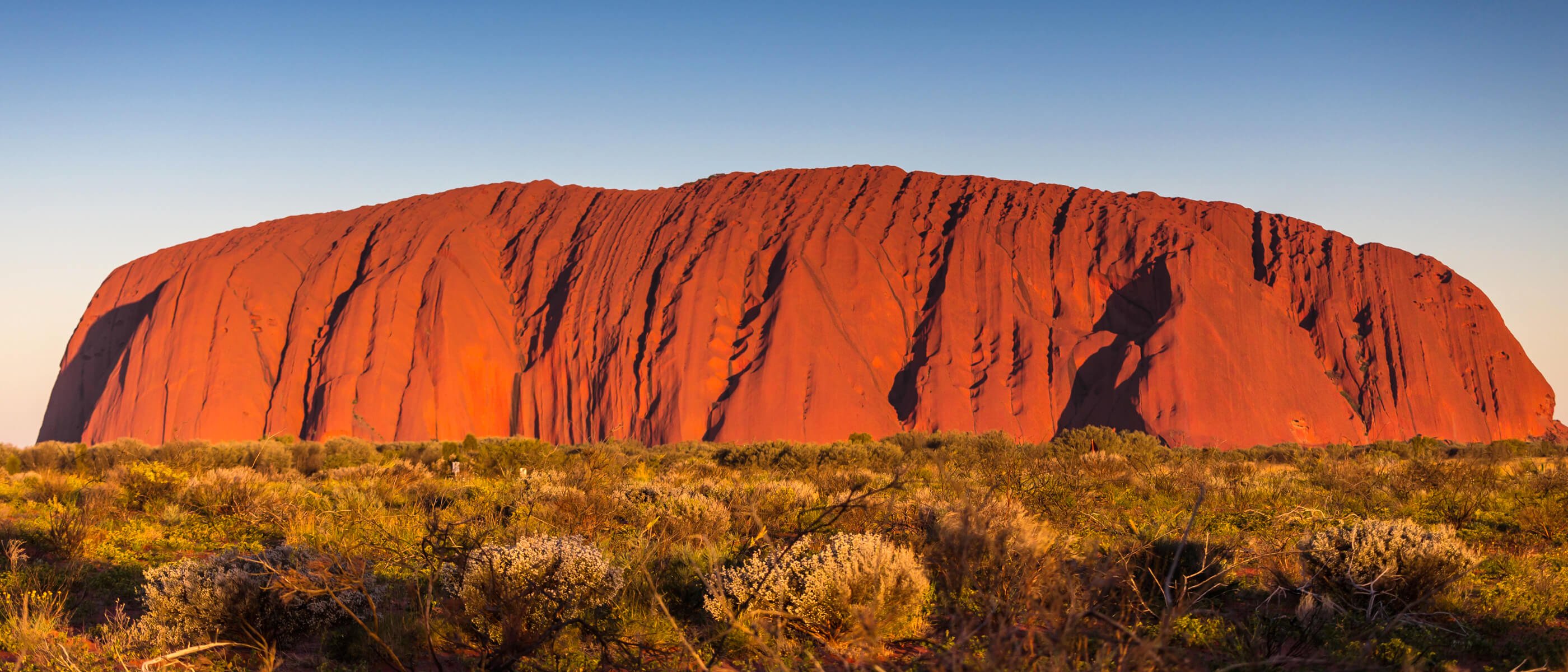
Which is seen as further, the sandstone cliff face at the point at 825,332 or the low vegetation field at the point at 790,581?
the sandstone cliff face at the point at 825,332

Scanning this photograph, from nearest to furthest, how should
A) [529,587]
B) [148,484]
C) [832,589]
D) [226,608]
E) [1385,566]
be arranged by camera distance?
[529,587] < [832,589] < [226,608] < [1385,566] < [148,484]

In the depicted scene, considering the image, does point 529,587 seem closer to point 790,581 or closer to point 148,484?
point 790,581

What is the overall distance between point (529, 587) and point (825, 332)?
42.5m

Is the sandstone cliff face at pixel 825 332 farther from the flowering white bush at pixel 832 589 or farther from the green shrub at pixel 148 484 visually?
the flowering white bush at pixel 832 589

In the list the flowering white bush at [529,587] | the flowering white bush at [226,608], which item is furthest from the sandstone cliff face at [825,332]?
the flowering white bush at [226,608]

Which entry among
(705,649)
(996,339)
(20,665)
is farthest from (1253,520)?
(996,339)

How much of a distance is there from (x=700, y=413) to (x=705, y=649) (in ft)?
131

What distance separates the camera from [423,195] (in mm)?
62781

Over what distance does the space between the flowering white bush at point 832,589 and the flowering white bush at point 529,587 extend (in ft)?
2.92

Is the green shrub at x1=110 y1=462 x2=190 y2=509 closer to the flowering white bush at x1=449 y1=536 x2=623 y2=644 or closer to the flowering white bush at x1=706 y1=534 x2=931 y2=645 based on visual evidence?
the flowering white bush at x1=449 y1=536 x2=623 y2=644

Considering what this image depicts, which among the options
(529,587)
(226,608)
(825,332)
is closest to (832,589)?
(529,587)

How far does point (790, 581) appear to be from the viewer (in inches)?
212

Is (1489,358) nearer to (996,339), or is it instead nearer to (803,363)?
(996,339)

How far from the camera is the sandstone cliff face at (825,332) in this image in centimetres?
4475
